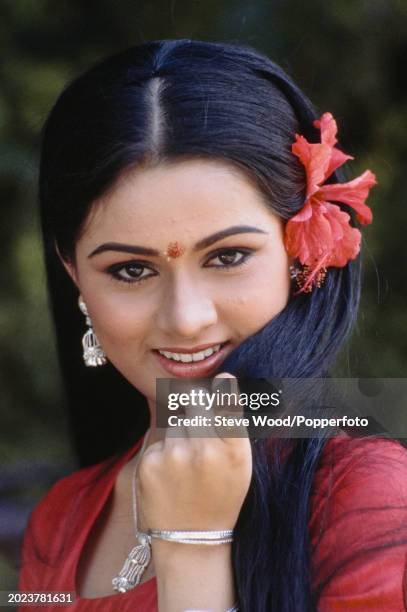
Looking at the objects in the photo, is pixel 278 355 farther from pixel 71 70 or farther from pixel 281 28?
pixel 71 70

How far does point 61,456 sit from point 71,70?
0.86 meters

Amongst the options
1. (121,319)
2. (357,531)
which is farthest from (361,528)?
(121,319)

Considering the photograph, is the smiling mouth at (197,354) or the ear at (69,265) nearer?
the smiling mouth at (197,354)

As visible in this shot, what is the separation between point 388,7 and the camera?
1.97 metres

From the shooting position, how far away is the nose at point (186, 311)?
4.06ft

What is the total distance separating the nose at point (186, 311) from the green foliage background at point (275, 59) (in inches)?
30.4

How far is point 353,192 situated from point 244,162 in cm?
22

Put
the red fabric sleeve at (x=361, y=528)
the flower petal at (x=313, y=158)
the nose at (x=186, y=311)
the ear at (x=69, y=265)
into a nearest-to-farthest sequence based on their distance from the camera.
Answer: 1. the red fabric sleeve at (x=361, y=528)
2. the nose at (x=186, y=311)
3. the flower petal at (x=313, y=158)
4. the ear at (x=69, y=265)

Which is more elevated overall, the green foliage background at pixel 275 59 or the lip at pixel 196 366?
the green foliage background at pixel 275 59

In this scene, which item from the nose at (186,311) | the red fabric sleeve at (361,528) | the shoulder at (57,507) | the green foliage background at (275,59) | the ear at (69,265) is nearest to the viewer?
the red fabric sleeve at (361,528)

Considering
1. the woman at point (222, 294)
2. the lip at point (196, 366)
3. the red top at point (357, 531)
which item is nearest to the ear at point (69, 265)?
the woman at point (222, 294)

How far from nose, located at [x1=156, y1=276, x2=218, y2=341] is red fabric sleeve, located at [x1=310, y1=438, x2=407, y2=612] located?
0.24m

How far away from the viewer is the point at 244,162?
128cm

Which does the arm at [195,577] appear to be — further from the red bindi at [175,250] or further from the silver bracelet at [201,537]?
the red bindi at [175,250]
